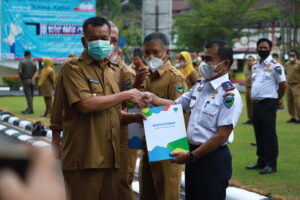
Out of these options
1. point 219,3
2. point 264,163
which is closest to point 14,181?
point 264,163

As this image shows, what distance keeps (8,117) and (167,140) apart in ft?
35.5

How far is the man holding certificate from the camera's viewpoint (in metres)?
3.51

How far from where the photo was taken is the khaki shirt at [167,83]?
4.39m

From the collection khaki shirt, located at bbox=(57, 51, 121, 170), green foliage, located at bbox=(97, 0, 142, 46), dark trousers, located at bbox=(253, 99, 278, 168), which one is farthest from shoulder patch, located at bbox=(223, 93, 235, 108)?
green foliage, located at bbox=(97, 0, 142, 46)

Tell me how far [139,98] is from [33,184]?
257 centimetres

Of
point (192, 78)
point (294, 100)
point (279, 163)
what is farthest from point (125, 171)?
point (294, 100)

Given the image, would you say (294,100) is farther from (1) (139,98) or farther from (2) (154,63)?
(1) (139,98)

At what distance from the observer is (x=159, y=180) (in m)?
4.38

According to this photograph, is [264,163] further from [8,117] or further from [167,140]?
[8,117]

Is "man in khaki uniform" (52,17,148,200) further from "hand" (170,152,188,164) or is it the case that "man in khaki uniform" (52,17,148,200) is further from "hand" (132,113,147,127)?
"hand" (170,152,188,164)

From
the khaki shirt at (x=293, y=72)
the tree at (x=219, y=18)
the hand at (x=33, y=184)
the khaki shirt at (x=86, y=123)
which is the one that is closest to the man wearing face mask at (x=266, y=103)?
the khaki shirt at (x=86, y=123)

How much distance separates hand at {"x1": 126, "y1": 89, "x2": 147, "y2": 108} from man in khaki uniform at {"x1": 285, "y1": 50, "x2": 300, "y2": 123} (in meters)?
10.6

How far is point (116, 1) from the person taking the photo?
44.4m

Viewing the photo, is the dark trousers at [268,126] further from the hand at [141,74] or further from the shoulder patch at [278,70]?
the hand at [141,74]
